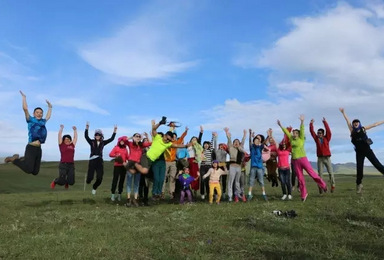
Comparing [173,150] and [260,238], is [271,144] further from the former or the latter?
[260,238]

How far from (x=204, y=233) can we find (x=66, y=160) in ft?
31.6

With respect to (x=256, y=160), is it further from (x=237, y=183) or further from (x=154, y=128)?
(x=154, y=128)

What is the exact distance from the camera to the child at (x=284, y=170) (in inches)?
655

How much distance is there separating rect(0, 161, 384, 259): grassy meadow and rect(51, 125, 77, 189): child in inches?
108

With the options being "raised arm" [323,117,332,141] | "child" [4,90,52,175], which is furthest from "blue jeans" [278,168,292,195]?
"child" [4,90,52,175]

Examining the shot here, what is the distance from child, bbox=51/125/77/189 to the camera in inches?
640

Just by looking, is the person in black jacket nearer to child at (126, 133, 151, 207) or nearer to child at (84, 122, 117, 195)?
child at (126, 133, 151, 207)

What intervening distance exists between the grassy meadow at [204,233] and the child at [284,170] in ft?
9.41

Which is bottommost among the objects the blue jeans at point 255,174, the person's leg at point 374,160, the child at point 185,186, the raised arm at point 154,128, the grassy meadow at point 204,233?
the grassy meadow at point 204,233

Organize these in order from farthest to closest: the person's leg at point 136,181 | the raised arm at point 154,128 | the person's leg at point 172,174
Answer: the person's leg at point 172,174
the person's leg at point 136,181
the raised arm at point 154,128

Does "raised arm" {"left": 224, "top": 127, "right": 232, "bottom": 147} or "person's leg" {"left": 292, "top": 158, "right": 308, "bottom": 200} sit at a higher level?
"raised arm" {"left": 224, "top": 127, "right": 232, "bottom": 147}

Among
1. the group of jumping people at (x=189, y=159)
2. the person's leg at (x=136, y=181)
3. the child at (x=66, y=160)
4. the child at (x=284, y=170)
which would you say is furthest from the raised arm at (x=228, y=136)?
the child at (x=66, y=160)

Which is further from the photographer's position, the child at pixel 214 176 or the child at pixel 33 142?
the child at pixel 214 176

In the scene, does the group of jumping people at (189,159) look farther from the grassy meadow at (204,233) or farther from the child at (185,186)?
the grassy meadow at (204,233)
